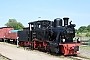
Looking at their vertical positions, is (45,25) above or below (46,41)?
above

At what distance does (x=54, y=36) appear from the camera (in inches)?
718

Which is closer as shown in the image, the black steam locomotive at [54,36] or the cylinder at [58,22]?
the black steam locomotive at [54,36]

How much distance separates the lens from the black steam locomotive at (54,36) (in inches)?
649

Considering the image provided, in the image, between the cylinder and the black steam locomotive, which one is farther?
the cylinder

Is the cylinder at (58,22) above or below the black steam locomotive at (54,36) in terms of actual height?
above

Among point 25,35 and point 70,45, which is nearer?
point 70,45

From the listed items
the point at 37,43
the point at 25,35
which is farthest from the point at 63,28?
the point at 25,35

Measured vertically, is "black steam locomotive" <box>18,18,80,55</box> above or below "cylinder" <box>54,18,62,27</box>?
below

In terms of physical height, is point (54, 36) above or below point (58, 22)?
below

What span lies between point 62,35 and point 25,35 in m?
9.20

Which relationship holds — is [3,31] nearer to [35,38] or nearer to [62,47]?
[35,38]

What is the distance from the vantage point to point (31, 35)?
22.6m

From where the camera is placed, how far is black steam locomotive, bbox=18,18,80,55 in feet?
54.1

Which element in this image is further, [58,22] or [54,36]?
[54,36]
